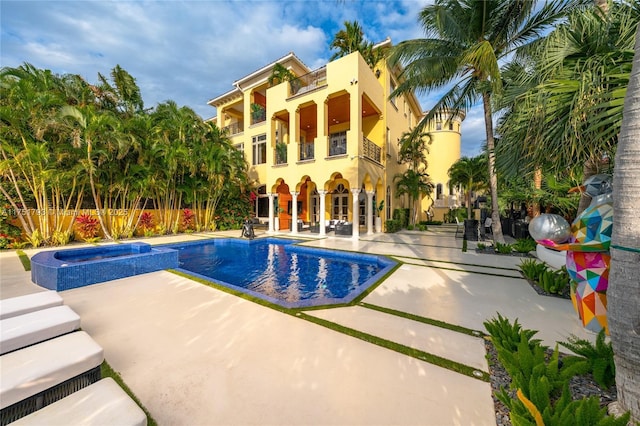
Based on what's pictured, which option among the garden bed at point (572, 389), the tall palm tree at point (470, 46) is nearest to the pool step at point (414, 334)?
the garden bed at point (572, 389)

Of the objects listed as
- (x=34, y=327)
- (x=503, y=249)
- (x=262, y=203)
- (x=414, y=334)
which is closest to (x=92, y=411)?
(x=34, y=327)

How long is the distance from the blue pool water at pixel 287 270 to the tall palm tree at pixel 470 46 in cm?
655

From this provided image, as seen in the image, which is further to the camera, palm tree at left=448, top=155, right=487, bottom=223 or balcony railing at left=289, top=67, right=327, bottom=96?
palm tree at left=448, top=155, right=487, bottom=223

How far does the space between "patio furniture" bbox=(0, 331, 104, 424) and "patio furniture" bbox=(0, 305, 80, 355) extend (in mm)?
354

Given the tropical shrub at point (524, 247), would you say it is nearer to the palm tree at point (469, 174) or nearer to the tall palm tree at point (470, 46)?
the tall palm tree at point (470, 46)

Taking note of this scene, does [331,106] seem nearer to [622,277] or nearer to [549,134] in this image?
[549,134]

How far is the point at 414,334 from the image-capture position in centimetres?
361

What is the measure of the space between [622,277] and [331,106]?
1622 cm

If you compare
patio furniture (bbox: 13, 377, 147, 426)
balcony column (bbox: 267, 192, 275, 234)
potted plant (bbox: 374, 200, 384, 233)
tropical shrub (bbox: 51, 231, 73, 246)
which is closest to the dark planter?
potted plant (bbox: 374, 200, 384, 233)

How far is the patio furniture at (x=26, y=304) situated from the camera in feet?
10.8

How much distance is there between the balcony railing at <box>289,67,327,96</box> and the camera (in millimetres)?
15967

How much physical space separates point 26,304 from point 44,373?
2432 millimetres

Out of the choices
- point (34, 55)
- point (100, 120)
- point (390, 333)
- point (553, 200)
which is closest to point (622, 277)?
point (390, 333)

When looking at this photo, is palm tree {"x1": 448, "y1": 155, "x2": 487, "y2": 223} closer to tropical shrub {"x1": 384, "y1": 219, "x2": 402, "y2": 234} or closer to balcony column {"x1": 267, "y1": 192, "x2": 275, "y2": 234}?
tropical shrub {"x1": 384, "y1": 219, "x2": 402, "y2": 234}
